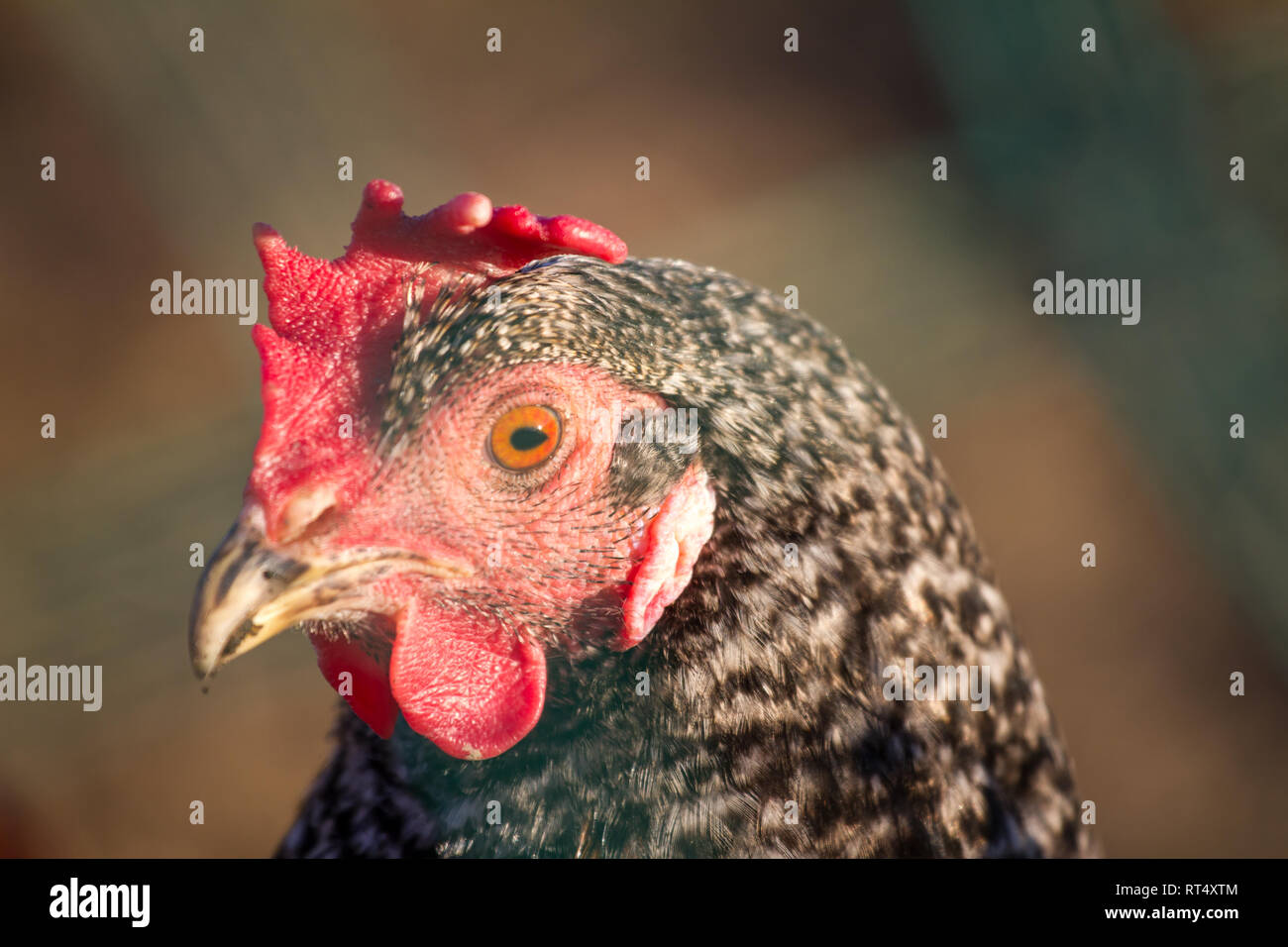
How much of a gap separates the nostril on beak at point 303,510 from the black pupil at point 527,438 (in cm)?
26

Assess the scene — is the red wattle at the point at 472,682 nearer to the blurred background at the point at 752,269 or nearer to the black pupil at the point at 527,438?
the black pupil at the point at 527,438

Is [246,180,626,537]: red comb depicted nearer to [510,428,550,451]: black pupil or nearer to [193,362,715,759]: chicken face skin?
[193,362,715,759]: chicken face skin

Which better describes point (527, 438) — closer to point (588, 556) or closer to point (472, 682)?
point (588, 556)

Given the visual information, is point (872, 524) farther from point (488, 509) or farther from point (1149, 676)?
point (1149, 676)

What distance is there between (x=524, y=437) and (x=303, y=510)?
31 cm

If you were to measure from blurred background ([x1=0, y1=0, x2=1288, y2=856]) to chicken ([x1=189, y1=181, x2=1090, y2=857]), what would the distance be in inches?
78.4

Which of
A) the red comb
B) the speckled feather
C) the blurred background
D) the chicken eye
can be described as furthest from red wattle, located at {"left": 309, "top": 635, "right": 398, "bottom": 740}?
the blurred background

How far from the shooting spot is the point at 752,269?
3375 millimetres

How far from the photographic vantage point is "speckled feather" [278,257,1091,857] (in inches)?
47.0

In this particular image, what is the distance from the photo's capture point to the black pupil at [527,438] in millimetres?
1173

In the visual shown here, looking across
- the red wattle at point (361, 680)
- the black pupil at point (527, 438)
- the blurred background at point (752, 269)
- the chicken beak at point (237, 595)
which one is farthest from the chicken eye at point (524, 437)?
the blurred background at point (752, 269)

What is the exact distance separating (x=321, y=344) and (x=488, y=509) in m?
0.35

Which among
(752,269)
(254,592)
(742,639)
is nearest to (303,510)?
(254,592)

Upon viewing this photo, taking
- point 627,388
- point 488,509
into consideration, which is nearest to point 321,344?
point 488,509
